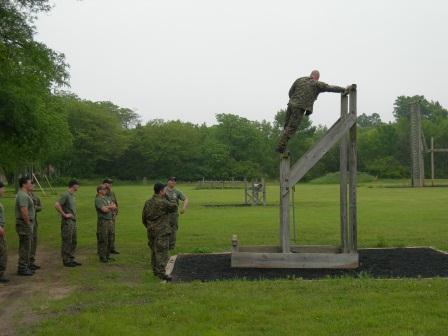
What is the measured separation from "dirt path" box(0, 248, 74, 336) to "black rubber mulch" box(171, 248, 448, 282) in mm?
1974

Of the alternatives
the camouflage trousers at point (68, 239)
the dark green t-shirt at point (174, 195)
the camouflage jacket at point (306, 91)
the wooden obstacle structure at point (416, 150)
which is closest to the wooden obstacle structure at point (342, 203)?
the camouflage jacket at point (306, 91)

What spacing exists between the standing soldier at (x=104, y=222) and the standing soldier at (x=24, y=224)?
5.23ft

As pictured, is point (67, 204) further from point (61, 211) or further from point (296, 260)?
point (296, 260)

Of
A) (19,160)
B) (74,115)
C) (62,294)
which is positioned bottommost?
(62,294)

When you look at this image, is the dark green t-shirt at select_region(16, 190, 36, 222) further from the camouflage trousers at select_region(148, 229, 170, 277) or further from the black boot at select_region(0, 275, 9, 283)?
the camouflage trousers at select_region(148, 229, 170, 277)

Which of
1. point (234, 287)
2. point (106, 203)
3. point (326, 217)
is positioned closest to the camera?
point (234, 287)

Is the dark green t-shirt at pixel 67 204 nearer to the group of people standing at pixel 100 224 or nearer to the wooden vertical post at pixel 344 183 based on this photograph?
the group of people standing at pixel 100 224

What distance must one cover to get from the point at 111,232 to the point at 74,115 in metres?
67.7

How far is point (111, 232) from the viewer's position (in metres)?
12.0

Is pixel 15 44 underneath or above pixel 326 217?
above

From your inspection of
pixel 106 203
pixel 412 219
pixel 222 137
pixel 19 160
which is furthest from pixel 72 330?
pixel 222 137

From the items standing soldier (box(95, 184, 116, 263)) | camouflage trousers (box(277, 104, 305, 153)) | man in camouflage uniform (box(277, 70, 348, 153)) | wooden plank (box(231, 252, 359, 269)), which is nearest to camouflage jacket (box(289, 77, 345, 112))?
man in camouflage uniform (box(277, 70, 348, 153))

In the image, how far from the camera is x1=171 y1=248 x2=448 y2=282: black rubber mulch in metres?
9.06

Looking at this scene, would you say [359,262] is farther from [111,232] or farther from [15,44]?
[15,44]
